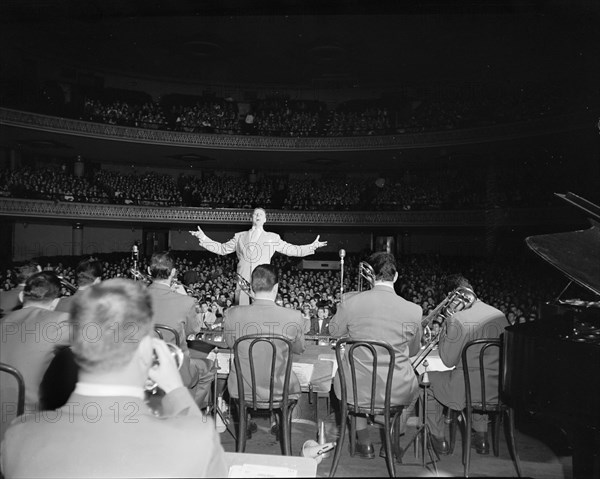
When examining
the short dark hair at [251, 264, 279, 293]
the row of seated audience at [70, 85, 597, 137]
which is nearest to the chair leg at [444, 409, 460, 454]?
the short dark hair at [251, 264, 279, 293]

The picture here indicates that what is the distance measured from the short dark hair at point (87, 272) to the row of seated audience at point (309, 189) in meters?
14.1

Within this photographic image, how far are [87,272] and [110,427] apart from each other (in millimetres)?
3598

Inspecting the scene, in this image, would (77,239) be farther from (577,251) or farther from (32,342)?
(577,251)

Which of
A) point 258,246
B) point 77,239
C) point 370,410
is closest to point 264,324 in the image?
point 370,410

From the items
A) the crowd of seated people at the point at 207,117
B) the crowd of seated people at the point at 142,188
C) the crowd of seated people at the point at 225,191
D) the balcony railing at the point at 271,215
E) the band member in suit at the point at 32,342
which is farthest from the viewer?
the crowd of seated people at the point at 225,191

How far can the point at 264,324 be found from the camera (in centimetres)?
439

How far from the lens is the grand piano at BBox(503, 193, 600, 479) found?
3.64m

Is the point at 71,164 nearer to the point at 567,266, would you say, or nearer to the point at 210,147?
the point at 210,147

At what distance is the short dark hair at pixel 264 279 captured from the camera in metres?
4.43

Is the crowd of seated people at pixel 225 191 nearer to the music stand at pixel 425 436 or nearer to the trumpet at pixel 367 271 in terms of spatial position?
the trumpet at pixel 367 271

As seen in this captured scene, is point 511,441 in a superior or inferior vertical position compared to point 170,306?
inferior

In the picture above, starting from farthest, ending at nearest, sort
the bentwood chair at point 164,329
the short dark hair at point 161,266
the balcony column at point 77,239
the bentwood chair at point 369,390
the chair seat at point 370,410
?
the balcony column at point 77,239 → the short dark hair at point 161,266 → the chair seat at point 370,410 → the bentwood chair at point 164,329 → the bentwood chair at point 369,390

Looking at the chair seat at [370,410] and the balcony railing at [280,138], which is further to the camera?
the balcony railing at [280,138]

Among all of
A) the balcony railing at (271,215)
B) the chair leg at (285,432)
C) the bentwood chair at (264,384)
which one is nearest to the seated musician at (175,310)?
the bentwood chair at (264,384)
